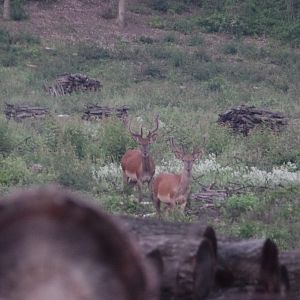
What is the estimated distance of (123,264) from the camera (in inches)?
133

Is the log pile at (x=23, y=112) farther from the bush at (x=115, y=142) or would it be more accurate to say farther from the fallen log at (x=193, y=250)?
the fallen log at (x=193, y=250)

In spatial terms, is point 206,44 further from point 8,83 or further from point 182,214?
point 182,214

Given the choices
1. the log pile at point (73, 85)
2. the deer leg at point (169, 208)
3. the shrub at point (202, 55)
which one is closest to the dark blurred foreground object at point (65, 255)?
the deer leg at point (169, 208)

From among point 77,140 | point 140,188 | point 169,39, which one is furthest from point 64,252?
point 169,39

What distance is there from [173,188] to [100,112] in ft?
29.3

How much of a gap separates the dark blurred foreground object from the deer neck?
31.4 feet

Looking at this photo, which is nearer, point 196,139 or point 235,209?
point 235,209

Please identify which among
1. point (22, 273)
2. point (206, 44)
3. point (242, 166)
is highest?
point (22, 273)

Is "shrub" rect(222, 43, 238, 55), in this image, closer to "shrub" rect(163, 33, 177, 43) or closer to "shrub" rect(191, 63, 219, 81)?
"shrub" rect(163, 33, 177, 43)

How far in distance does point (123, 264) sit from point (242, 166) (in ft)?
41.1

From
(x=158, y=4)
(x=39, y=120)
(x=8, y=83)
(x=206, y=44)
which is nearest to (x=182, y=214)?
(x=39, y=120)

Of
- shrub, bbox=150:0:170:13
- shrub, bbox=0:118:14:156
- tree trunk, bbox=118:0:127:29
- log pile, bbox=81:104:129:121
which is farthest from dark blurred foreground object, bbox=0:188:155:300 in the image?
shrub, bbox=150:0:170:13

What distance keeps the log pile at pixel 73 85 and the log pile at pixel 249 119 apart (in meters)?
6.38

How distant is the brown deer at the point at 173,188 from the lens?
42.5ft
